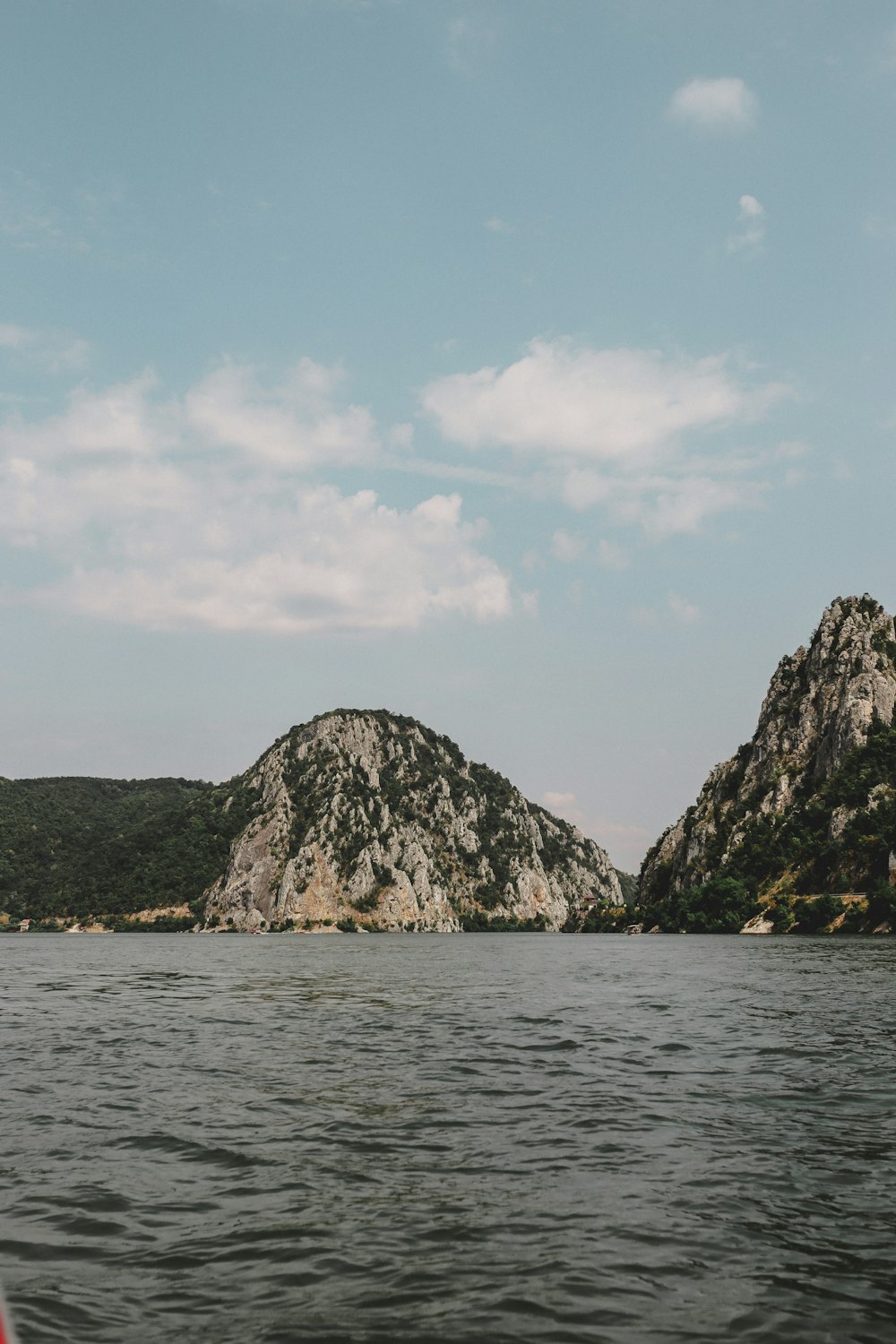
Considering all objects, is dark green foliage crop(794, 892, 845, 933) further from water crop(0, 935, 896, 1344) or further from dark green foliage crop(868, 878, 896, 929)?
water crop(0, 935, 896, 1344)

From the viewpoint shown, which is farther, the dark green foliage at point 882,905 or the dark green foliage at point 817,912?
the dark green foliage at point 817,912

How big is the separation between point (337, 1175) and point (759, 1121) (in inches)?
391

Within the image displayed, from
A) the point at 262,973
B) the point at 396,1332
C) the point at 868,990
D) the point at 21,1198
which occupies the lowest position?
the point at 262,973

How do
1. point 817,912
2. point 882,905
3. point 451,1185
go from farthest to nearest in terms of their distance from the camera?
point 817,912, point 882,905, point 451,1185

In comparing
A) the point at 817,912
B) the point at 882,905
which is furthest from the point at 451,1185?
the point at 817,912

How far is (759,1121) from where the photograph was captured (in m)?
19.2

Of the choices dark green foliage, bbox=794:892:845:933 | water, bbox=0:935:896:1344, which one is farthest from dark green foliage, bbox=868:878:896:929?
water, bbox=0:935:896:1344

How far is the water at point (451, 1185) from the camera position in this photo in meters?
9.91

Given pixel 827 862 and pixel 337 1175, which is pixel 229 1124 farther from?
pixel 827 862

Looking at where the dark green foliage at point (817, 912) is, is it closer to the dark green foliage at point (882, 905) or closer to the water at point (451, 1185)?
the dark green foliage at point (882, 905)

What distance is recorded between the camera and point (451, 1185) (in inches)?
574

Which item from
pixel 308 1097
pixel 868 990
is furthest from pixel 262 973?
pixel 308 1097

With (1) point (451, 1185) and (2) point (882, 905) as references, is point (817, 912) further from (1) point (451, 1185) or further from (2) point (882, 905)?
(1) point (451, 1185)

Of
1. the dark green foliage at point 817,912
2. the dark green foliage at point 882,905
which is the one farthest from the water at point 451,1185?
the dark green foliage at point 817,912
